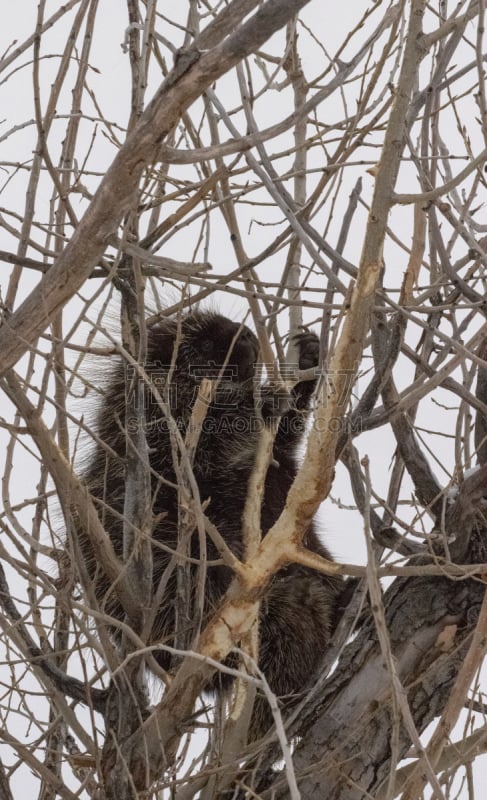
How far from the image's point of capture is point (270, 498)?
140 inches

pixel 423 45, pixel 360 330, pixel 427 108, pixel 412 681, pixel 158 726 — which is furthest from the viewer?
pixel 412 681

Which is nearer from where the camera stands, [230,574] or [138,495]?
[138,495]

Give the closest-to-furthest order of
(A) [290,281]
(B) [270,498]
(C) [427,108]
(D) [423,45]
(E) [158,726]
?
(D) [423,45] → (C) [427,108] → (E) [158,726] → (A) [290,281] → (B) [270,498]

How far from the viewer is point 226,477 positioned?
3.70m

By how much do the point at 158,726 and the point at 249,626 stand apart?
1.07 feet

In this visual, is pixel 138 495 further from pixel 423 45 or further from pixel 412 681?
pixel 423 45

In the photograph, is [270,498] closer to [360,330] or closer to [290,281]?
[290,281]

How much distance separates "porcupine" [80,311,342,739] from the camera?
3.13m

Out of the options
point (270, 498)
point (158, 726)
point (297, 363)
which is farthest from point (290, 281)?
point (158, 726)

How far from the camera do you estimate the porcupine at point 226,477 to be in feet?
10.3

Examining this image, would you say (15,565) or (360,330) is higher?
(360,330)

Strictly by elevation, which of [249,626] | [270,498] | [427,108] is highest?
[427,108]

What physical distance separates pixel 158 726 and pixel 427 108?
1.58 m

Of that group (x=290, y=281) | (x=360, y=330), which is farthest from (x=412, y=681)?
(x=290, y=281)
